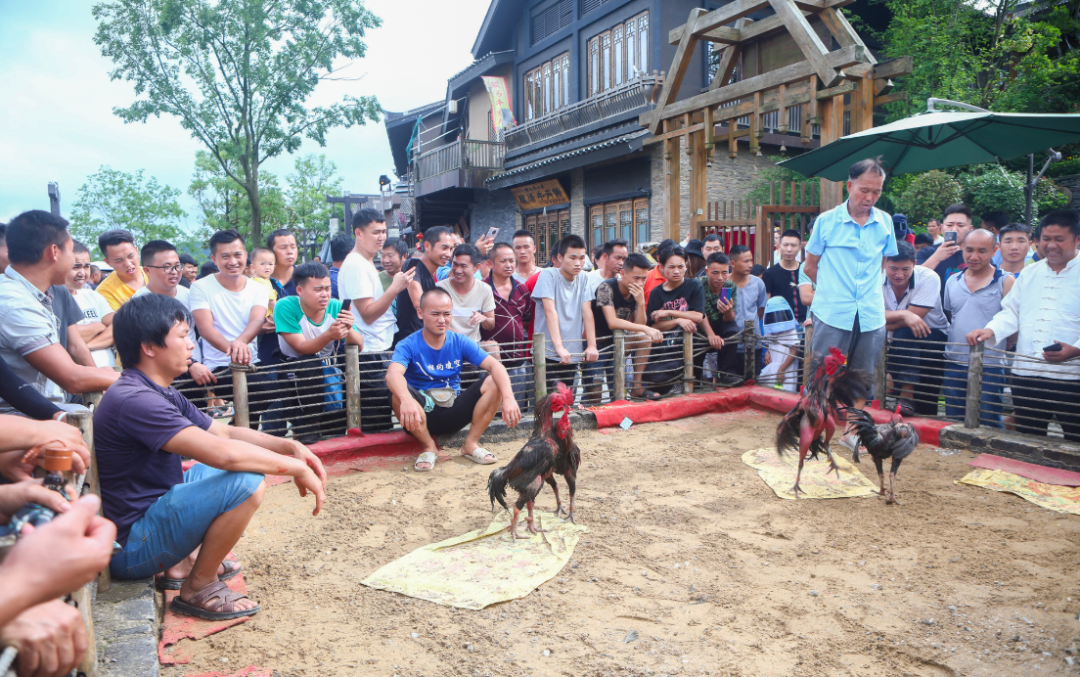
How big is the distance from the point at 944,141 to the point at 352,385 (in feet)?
19.0

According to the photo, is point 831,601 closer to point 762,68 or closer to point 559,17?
point 762,68

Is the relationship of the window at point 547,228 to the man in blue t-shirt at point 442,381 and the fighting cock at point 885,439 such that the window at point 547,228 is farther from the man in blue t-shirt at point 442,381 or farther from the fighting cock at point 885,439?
the fighting cock at point 885,439

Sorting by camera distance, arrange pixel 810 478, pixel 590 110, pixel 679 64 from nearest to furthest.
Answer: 1. pixel 810 478
2. pixel 679 64
3. pixel 590 110

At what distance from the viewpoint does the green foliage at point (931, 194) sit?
13.4m

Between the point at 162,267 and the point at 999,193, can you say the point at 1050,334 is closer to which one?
the point at 162,267

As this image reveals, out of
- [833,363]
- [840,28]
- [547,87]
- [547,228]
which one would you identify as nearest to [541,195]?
[547,228]

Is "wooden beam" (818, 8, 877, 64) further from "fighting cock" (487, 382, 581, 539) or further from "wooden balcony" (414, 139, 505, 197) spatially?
"wooden balcony" (414, 139, 505, 197)

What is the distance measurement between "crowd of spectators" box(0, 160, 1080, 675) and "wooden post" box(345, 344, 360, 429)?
3.6 inches

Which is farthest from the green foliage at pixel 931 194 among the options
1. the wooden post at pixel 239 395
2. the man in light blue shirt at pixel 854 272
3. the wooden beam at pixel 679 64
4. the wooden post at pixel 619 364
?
the wooden post at pixel 239 395

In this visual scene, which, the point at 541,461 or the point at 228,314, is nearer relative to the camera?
the point at 541,461

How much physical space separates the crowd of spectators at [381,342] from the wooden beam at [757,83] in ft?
5.60

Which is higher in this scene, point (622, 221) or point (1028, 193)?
point (1028, 193)

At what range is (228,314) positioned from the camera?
5.27m

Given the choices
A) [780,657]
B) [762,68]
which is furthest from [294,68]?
[780,657]
